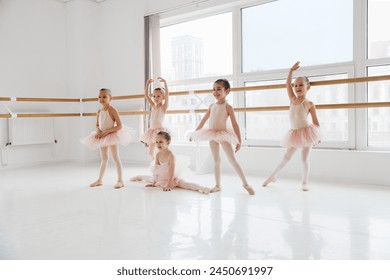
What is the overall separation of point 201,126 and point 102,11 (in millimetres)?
3419

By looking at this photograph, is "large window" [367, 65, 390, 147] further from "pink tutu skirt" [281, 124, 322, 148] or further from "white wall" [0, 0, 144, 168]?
"white wall" [0, 0, 144, 168]

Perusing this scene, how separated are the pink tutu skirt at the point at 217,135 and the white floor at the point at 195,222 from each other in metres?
0.45

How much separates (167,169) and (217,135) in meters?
0.57

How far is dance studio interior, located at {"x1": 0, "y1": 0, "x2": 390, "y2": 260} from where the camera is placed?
1.97 metres

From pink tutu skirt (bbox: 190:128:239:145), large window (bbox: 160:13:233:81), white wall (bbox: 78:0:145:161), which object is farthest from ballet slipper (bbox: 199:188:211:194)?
white wall (bbox: 78:0:145:161)

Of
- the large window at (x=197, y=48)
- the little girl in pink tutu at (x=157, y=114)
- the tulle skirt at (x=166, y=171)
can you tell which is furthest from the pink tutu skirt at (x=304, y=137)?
the large window at (x=197, y=48)

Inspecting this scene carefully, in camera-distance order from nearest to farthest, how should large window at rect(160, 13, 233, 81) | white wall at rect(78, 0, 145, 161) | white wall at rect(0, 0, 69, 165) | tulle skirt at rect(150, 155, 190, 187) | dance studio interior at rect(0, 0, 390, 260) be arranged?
dance studio interior at rect(0, 0, 390, 260) < tulle skirt at rect(150, 155, 190, 187) < large window at rect(160, 13, 233, 81) < white wall at rect(0, 0, 69, 165) < white wall at rect(78, 0, 145, 161)

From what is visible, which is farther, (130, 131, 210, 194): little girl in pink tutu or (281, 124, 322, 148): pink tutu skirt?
(130, 131, 210, 194): little girl in pink tutu

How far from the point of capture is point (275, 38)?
436 centimetres

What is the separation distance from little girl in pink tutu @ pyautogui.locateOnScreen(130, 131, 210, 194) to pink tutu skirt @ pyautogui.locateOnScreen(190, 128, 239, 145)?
0.84 feet

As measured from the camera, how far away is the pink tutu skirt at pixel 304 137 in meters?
3.15

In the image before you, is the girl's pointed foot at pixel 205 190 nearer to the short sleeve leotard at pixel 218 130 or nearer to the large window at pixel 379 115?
the short sleeve leotard at pixel 218 130
